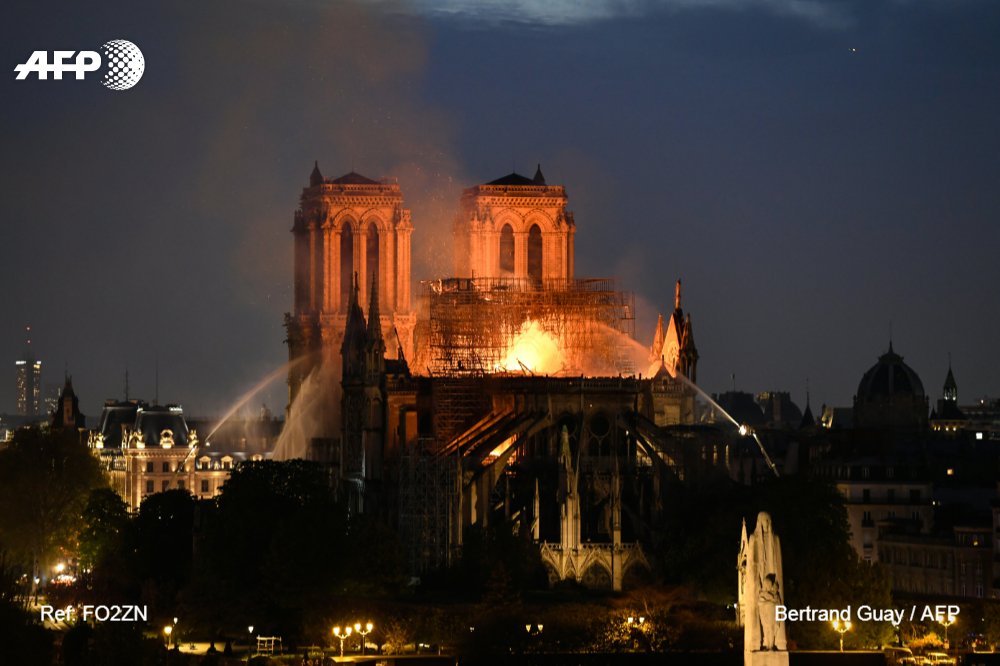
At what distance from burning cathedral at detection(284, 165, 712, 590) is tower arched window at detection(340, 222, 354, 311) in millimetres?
104


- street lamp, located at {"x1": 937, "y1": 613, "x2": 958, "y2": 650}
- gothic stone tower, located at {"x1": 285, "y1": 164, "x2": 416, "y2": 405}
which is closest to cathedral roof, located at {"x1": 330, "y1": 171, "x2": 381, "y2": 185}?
gothic stone tower, located at {"x1": 285, "y1": 164, "x2": 416, "y2": 405}

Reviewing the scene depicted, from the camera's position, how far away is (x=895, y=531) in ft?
501

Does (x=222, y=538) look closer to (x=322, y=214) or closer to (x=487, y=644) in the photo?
(x=487, y=644)

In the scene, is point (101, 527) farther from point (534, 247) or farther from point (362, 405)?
point (534, 247)

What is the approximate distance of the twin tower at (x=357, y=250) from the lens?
6658 inches

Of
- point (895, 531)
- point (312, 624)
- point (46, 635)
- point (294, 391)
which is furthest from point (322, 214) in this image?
point (46, 635)

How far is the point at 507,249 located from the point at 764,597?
201ft

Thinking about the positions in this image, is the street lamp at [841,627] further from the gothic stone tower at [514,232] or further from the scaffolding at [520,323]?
the gothic stone tower at [514,232]

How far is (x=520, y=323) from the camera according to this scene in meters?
159

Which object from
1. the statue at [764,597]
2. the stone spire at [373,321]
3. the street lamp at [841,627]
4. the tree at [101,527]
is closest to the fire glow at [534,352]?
the stone spire at [373,321]

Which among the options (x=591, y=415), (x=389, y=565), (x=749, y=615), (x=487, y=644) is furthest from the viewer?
(x=591, y=415)

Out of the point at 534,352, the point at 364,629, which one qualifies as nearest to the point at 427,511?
the point at 364,629

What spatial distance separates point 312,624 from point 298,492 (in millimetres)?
15731

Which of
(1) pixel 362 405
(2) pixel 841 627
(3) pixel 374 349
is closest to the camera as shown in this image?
(2) pixel 841 627
